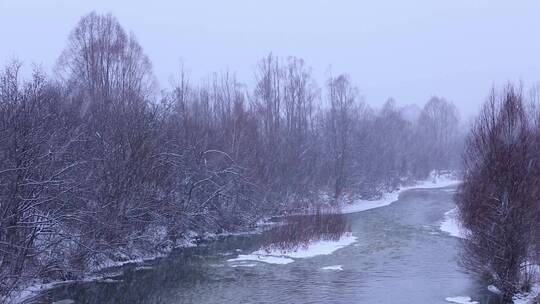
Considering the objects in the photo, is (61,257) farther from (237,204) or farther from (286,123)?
(286,123)

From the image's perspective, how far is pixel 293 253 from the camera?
93.0 ft

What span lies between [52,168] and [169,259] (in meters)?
8.61

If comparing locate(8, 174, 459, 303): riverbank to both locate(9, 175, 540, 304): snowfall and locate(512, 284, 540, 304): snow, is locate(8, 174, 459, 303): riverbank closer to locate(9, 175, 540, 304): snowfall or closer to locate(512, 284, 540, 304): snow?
locate(9, 175, 540, 304): snowfall

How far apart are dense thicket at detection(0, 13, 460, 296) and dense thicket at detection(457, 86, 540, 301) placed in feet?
50.8

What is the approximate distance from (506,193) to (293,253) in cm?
1300

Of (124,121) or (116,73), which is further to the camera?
(116,73)

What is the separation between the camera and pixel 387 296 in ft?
63.7

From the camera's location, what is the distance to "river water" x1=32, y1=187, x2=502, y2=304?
1938cm

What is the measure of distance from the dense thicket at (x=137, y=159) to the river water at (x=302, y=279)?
220 cm

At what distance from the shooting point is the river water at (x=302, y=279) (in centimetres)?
1938

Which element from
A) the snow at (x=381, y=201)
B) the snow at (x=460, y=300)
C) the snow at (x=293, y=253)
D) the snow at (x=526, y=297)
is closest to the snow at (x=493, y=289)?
the snow at (x=526, y=297)

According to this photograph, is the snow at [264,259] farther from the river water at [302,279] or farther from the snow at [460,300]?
the snow at [460,300]

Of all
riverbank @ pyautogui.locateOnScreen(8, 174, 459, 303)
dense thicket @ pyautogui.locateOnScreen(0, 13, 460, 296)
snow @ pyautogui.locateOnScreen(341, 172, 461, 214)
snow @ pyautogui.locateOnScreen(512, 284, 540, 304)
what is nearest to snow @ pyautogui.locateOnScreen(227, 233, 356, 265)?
riverbank @ pyautogui.locateOnScreen(8, 174, 459, 303)

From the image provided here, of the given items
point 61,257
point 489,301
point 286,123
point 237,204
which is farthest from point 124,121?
point 286,123
